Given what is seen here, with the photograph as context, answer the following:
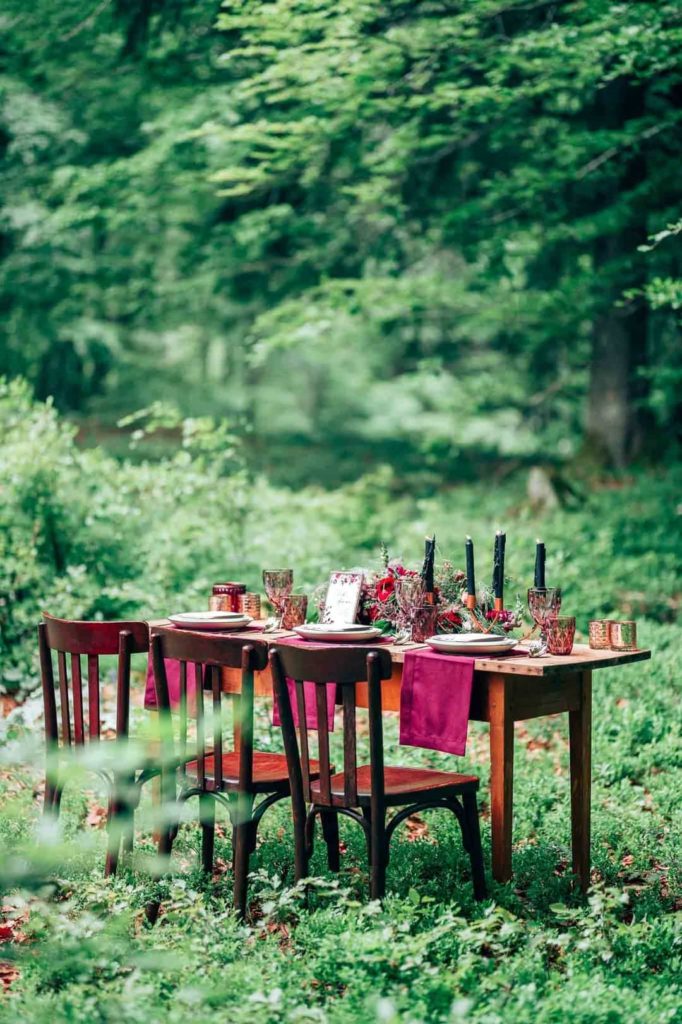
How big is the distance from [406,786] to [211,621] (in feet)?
4.13

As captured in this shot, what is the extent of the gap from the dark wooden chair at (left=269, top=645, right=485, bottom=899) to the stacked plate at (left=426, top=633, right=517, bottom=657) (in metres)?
0.44

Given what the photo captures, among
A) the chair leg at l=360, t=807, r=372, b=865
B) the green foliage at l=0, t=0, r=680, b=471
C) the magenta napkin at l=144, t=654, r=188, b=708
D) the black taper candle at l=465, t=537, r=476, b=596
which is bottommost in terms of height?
the chair leg at l=360, t=807, r=372, b=865

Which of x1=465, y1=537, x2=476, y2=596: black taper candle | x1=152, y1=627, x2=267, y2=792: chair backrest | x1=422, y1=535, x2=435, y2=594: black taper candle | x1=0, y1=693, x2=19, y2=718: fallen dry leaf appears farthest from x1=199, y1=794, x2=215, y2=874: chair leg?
x1=0, y1=693, x2=19, y2=718: fallen dry leaf

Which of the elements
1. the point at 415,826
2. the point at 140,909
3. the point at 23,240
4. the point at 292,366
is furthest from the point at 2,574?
the point at 292,366

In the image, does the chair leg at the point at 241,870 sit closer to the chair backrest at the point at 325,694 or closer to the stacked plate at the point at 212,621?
the chair backrest at the point at 325,694

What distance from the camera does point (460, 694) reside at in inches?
192

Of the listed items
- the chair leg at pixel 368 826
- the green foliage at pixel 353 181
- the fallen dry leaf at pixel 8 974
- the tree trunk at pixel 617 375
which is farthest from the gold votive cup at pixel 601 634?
the tree trunk at pixel 617 375

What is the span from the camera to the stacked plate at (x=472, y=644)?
195 inches

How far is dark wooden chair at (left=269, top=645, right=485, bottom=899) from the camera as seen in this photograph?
15.1ft

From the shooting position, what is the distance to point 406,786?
489 centimetres

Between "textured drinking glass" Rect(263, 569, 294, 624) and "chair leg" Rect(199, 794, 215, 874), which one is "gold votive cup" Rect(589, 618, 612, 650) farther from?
"chair leg" Rect(199, 794, 215, 874)

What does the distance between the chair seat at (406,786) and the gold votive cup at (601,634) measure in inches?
30.5

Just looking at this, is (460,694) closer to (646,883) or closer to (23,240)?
(646,883)

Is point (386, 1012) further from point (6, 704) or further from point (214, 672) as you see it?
point (6, 704)
